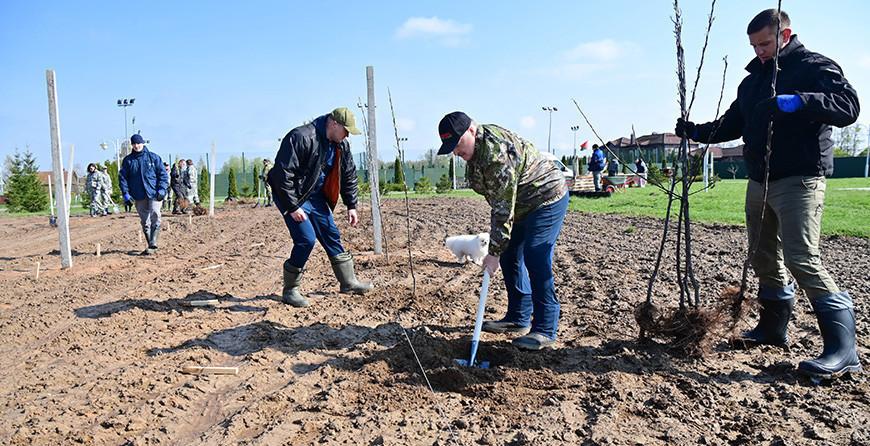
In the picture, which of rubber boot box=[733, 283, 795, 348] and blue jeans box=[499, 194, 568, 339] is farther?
blue jeans box=[499, 194, 568, 339]

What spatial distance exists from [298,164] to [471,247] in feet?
8.47

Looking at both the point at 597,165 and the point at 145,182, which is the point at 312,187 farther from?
the point at 597,165

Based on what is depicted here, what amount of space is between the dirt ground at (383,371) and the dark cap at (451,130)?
1327 mm

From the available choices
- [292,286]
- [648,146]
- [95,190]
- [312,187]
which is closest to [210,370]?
[292,286]

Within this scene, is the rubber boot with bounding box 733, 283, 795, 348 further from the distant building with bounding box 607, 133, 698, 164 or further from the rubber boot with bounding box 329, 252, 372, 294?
the rubber boot with bounding box 329, 252, 372, 294

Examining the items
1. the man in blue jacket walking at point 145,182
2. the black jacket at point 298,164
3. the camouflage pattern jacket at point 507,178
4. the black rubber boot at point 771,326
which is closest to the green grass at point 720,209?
the black rubber boot at point 771,326

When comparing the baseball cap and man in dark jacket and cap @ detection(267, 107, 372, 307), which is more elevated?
the baseball cap

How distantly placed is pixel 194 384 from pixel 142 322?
1703 millimetres

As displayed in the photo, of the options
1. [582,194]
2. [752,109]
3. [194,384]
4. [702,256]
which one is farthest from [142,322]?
[582,194]

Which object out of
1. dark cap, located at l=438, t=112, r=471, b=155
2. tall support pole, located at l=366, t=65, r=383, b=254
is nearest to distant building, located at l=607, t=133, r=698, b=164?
dark cap, located at l=438, t=112, r=471, b=155

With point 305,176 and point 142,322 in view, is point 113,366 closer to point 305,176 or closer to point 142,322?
point 142,322

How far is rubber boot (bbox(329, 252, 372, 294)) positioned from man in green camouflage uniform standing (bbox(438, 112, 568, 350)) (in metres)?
1.87

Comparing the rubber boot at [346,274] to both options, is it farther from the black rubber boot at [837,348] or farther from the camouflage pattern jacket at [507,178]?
the black rubber boot at [837,348]

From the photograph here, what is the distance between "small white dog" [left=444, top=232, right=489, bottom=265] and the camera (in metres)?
6.99
